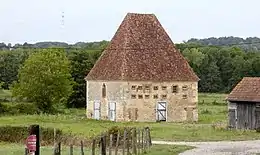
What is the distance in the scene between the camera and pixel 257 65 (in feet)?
387

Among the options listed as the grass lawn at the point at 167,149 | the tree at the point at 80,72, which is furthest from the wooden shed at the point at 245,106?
the tree at the point at 80,72

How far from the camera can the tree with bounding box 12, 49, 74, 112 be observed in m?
81.3

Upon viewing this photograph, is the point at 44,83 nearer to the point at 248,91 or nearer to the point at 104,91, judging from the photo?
the point at 104,91

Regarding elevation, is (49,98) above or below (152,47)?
below

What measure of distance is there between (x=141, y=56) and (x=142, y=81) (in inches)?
97.6

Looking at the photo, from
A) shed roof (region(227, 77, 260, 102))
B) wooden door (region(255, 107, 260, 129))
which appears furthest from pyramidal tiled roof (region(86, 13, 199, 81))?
wooden door (region(255, 107, 260, 129))

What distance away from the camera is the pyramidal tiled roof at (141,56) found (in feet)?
208

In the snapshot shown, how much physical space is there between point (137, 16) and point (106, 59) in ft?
17.2

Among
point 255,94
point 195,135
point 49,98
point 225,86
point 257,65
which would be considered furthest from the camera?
point 225,86

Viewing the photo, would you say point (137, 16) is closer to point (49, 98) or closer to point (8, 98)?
point (49, 98)

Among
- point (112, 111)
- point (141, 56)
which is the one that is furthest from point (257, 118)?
point (112, 111)

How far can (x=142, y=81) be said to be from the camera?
6303 centimetres

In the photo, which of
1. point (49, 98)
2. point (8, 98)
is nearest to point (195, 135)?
point (49, 98)

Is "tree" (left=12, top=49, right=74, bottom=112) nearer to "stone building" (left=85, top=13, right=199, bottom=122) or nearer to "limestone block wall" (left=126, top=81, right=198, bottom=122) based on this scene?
"stone building" (left=85, top=13, right=199, bottom=122)
